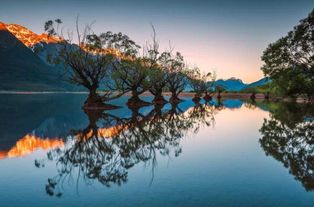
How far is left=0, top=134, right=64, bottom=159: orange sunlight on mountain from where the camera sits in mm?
15416

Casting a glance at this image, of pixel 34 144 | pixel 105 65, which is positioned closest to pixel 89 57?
pixel 105 65

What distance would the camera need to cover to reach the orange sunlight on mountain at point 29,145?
15416 mm

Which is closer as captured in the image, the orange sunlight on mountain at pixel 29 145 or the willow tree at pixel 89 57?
the orange sunlight on mountain at pixel 29 145

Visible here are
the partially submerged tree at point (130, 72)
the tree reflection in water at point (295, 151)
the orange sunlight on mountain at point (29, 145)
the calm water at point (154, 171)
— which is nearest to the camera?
the calm water at point (154, 171)

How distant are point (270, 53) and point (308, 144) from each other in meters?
36.9

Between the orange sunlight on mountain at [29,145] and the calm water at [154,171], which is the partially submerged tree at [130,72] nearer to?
the orange sunlight on mountain at [29,145]

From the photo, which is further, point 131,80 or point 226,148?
point 131,80

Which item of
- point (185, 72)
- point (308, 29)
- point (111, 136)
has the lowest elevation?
point (111, 136)

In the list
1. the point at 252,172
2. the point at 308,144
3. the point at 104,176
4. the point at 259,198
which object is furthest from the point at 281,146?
the point at 104,176

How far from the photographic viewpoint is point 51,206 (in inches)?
325

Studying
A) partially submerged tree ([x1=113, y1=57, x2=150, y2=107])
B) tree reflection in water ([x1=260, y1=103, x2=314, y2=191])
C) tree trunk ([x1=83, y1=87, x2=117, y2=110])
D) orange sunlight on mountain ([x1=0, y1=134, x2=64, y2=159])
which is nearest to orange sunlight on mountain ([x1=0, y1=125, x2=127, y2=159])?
orange sunlight on mountain ([x1=0, y1=134, x2=64, y2=159])

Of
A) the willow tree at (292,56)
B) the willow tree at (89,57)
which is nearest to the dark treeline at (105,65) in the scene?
the willow tree at (89,57)

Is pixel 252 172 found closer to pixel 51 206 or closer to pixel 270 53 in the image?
pixel 51 206

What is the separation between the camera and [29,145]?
705 inches
